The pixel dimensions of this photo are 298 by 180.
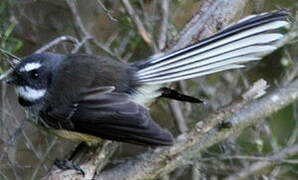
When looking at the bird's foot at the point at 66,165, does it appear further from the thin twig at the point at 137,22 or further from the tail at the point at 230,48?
the thin twig at the point at 137,22

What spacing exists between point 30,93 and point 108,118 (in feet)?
2.59

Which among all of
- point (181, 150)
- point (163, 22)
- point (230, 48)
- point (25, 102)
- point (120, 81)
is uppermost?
point (163, 22)

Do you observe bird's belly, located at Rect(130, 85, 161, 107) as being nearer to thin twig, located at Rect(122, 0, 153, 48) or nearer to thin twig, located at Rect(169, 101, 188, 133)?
thin twig, located at Rect(169, 101, 188, 133)

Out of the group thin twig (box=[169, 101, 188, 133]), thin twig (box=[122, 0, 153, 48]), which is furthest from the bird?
thin twig (box=[169, 101, 188, 133])

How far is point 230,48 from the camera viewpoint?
10.9 ft

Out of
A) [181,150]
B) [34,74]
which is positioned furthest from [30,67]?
[181,150]

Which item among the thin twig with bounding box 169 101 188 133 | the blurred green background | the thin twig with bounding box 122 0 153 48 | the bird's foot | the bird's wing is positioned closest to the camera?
the bird's wing

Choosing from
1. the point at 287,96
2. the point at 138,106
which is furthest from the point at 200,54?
the point at 287,96

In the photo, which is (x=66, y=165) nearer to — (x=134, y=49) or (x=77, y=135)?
(x=77, y=135)

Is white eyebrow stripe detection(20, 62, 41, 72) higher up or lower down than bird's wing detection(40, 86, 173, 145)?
higher up

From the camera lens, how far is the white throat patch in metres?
3.66

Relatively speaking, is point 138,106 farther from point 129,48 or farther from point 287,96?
point 129,48

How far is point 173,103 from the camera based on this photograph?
15.2ft

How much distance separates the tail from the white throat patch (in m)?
1.16
